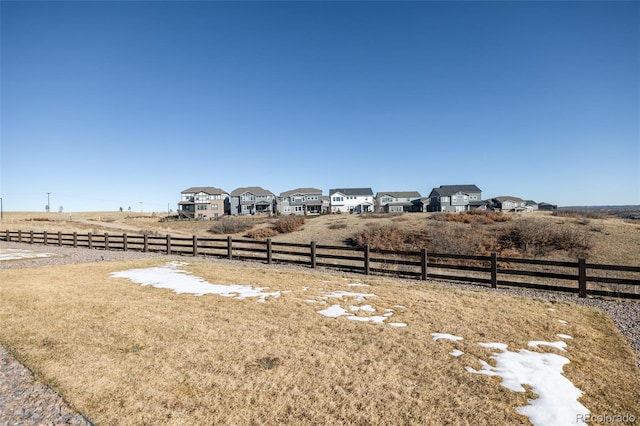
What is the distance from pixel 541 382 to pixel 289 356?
3.75 metres

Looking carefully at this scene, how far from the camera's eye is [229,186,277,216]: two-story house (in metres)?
81.5

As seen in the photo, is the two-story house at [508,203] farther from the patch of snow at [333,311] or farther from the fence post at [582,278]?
the patch of snow at [333,311]

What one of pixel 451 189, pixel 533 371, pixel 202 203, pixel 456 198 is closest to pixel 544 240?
pixel 533 371

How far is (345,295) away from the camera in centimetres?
993

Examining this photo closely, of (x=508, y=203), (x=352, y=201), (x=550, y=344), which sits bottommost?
(x=550, y=344)

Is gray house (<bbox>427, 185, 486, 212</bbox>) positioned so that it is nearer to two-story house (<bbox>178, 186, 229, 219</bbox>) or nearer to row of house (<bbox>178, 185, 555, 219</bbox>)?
row of house (<bbox>178, 185, 555, 219</bbox>)

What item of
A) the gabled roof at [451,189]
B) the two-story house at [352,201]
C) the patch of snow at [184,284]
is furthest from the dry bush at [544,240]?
the two-story house at [352,201]

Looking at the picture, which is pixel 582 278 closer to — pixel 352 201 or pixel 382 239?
pixel 382 239

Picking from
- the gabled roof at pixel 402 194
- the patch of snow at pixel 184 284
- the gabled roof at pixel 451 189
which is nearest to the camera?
the patch of snow at pixel 184 284

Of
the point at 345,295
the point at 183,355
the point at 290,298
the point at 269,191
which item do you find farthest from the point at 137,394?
the point at 269,191

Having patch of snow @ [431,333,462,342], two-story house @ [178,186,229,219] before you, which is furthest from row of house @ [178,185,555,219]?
patch of snow @ [431,333,462,342]

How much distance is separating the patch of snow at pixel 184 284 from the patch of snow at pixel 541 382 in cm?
605

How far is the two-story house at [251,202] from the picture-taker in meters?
81.5

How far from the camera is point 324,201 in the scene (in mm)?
85312
